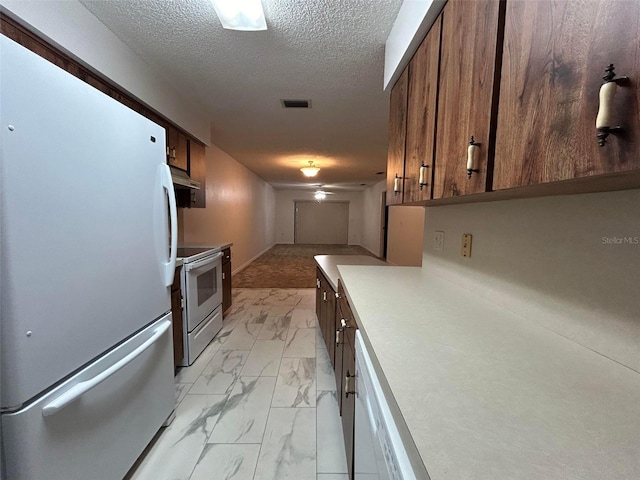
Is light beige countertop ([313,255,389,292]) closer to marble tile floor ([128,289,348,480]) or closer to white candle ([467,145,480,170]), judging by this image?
marble tile floor ([128,289,348,480])

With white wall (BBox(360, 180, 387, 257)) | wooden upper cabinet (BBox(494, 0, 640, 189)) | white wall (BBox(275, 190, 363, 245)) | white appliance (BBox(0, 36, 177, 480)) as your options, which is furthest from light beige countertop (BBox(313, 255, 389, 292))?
white wall (BBox(275, 190, 363, 245))

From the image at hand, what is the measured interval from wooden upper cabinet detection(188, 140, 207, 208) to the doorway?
26.0ft

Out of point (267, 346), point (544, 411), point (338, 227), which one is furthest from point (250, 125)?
point (338, 227)

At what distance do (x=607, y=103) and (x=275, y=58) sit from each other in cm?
195

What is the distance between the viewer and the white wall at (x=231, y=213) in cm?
366

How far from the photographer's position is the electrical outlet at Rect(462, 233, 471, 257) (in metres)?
1.24

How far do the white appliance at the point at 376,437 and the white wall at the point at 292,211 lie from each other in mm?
9935

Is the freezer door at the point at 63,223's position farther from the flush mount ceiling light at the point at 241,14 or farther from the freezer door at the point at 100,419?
the flush mount ceiling light at the point at 241,14

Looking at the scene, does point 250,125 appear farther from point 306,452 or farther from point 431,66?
point 306,452

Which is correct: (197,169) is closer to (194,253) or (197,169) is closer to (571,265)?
(194,253)

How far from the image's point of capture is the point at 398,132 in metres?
1.50

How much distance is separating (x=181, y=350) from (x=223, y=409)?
2.11 ft

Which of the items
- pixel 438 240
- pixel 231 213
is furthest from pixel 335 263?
pixel 231 213

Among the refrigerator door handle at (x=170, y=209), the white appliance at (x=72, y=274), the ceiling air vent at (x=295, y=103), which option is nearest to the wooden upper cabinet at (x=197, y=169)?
the ceiling air vent at (x=295, y=103)
